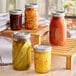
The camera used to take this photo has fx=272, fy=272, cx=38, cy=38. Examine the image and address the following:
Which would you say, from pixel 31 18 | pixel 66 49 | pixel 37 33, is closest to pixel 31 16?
pixel 31 18

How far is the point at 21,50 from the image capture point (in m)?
1.24

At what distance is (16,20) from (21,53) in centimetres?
29

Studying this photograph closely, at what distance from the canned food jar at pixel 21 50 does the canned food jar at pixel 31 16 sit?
0.26m

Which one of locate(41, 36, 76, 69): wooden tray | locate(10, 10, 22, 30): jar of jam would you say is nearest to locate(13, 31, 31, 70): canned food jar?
locate(41, 36, 76, 69): wooden tray

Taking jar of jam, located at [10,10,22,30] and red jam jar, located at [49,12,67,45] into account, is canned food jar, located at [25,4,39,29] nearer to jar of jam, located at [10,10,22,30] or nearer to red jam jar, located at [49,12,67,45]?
jar of jam, located at [10,10,22,30]

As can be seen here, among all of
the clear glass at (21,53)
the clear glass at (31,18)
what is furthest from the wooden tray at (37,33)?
the clear glass at (21,53)

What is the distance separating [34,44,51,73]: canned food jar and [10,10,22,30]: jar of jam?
1.08ft

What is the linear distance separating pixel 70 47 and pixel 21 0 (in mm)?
1241

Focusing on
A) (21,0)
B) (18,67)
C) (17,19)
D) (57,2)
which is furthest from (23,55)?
(57,2)

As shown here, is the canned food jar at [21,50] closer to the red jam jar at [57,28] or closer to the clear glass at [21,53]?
the clear glass at [21,53]

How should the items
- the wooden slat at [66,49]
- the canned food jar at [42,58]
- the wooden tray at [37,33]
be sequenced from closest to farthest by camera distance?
1. the canned food jar at [42,58]
2. the wooden slat at [66,49]
3. the wooden tray at [37,33]

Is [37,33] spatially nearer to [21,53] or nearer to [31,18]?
[31,18]

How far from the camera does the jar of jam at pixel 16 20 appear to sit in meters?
1.46

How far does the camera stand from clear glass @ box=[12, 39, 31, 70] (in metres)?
1.24
